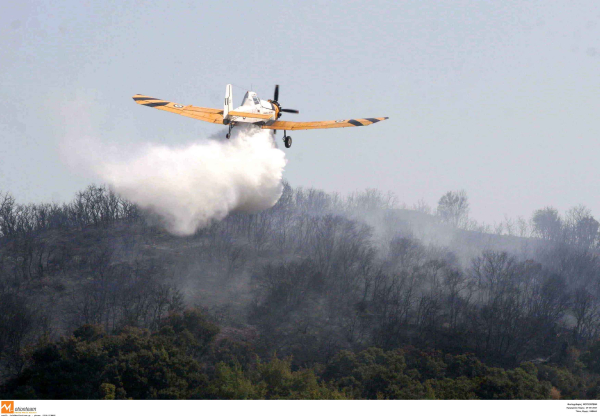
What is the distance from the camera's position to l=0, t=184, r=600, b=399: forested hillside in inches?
2334

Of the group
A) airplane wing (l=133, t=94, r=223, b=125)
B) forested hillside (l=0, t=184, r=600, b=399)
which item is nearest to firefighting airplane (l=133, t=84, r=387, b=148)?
airplane wing (l=133, t=94, r=223, b=125)

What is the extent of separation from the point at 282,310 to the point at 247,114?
72.2 meters

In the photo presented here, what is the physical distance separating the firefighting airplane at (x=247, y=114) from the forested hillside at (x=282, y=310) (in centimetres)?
1976

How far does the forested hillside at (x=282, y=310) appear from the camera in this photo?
59.3 meters

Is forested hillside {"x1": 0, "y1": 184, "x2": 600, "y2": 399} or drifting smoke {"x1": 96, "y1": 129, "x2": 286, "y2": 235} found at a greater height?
drifting smoke {"x1": 96, "y1": 129, "x2": 286, "y2": 235}

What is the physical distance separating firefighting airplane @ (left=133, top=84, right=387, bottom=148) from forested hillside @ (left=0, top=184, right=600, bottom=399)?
19.8 m

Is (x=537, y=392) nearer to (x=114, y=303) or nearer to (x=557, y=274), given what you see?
(x=114, y=303)

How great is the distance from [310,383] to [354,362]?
53.8ft

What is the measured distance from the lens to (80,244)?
141 metres

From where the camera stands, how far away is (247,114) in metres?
50.1

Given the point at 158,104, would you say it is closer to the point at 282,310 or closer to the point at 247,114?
the point at 247,114

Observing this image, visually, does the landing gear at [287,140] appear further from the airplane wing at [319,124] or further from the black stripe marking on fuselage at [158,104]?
the black stripe marking on fuselage at [158,104]

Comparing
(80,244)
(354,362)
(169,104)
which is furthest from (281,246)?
(169,104)

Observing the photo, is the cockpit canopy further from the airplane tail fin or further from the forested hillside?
the forested hillside
